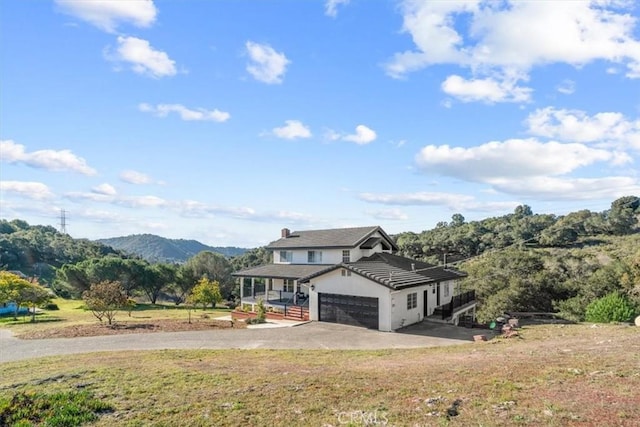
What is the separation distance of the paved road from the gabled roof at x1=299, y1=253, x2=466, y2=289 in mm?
2746

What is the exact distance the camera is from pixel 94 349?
682 inches

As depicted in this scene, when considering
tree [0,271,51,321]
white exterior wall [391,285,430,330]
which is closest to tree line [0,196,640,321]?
white exterior wall [391,285,430,330]

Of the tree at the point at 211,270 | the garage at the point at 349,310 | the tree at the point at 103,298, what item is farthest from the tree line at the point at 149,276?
the garage at the point at 349,310

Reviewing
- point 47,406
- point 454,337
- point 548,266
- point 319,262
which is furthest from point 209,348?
point 548,266

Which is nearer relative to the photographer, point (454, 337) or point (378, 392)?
point (378, 392)

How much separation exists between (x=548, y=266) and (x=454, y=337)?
22.5 meters

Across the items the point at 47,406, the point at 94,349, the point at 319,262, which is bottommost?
the point at 94,349

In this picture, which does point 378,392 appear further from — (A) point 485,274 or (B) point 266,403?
(A) point 485,274

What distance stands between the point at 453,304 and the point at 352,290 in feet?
27.1

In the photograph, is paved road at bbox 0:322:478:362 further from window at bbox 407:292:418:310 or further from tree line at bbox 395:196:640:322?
tree line at bbox 395:196:640:322

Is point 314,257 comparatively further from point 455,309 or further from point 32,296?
point 32,296

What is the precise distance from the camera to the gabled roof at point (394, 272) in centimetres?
2248

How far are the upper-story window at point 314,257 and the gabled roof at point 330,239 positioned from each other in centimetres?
57

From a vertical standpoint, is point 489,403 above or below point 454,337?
above
